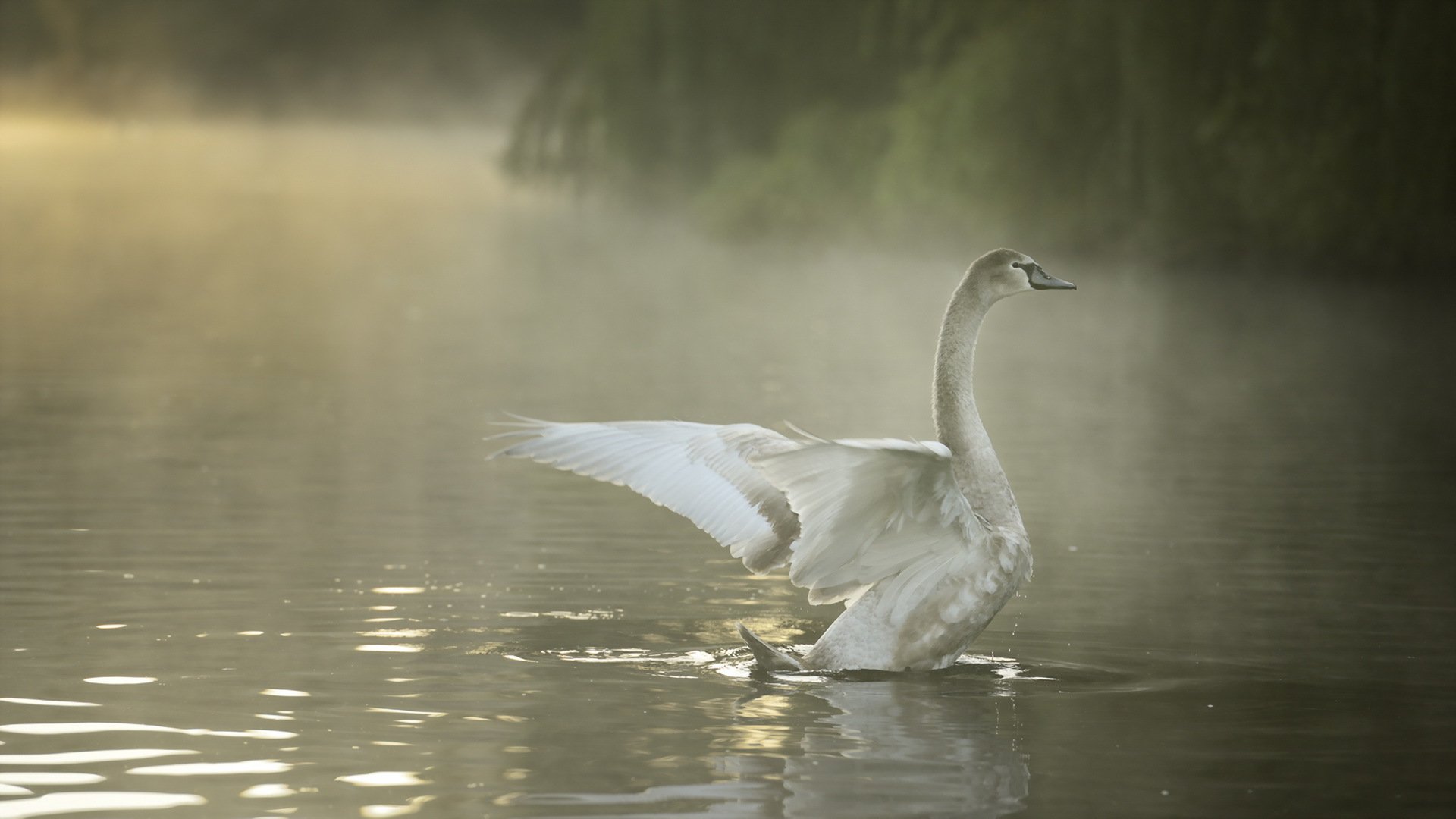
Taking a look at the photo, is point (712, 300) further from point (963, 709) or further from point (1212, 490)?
point (963, 709)

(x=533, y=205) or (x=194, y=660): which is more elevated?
(x=533, y=205)

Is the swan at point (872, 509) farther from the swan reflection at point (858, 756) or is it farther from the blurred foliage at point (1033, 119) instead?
the blurred foliage at point (1033, 119)

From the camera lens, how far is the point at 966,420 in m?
8.20

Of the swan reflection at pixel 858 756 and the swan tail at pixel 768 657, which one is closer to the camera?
the swan reflection at pixel 858 756

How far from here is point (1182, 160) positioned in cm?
2959

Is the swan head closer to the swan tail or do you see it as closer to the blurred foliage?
the swan tail

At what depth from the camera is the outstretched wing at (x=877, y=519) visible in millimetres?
6855

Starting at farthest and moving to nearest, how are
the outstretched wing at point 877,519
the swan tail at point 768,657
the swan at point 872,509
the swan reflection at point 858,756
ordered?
the swan tail at point 768,657, the swan at point 872,509, the outstretched wing at point 877,519, the swan reflection at point 858,756

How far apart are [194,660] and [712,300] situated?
23.1 m

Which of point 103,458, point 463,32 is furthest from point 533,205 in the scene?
point 463,32

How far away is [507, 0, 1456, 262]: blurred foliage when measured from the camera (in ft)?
86.6

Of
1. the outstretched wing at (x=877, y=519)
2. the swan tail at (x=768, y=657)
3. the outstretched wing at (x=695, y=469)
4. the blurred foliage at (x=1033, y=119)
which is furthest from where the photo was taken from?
the blurred foliage at (x=1033, y=119)

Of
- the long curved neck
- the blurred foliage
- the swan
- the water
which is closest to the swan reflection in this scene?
the water

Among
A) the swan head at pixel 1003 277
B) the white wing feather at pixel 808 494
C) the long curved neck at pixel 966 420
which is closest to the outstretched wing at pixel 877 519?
the white wing feather at pixel 808 494
